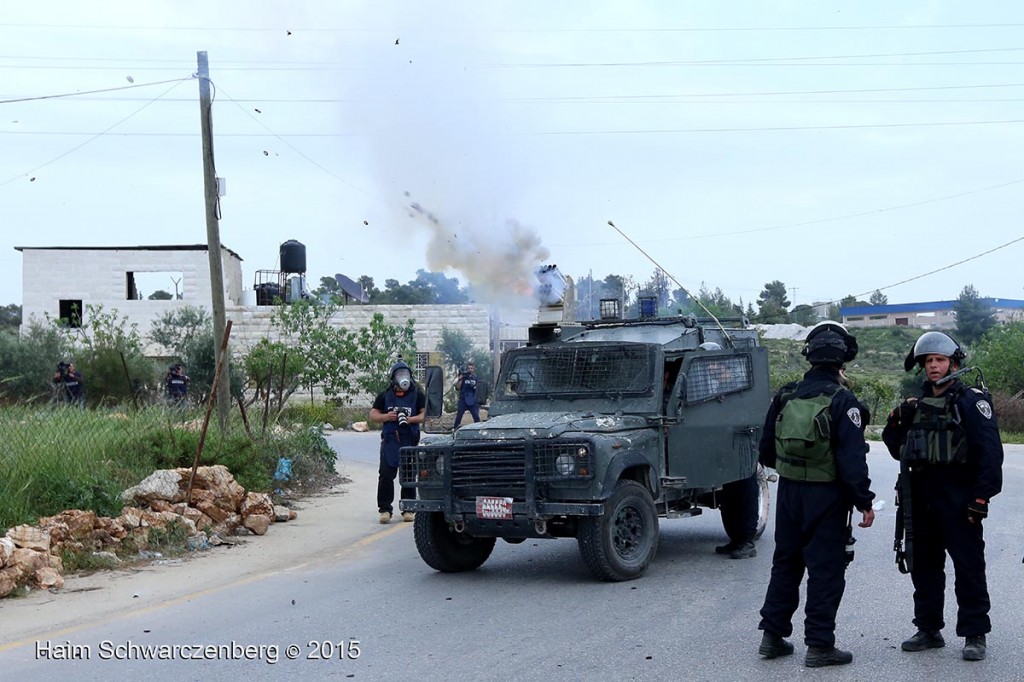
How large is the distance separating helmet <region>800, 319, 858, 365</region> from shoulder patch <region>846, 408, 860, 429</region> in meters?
0.30

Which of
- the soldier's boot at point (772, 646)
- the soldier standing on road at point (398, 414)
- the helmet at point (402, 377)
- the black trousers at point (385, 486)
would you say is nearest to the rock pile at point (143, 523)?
the black trousers at point (385, 486)

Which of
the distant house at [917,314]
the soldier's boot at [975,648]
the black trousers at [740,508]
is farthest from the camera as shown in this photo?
the distant house at [917,314]

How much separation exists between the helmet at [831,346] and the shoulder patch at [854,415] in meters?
0.30

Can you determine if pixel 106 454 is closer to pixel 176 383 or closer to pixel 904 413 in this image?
pixel 904 413

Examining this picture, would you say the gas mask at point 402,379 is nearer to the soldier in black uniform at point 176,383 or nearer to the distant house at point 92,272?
the soldier in black uniform at point 176,383

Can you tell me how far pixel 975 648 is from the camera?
6168 mm

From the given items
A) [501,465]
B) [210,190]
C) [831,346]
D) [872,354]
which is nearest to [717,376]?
[501,465]

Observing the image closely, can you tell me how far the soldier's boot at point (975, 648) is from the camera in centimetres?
615

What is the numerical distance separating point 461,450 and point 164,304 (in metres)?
35.3

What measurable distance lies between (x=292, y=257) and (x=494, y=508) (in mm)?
38008

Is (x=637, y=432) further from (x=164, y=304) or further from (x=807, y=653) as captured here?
(x=164, y=304)

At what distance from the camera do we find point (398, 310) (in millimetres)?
38375

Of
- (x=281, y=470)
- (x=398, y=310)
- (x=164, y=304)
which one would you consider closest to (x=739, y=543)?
(x=281, y=470)

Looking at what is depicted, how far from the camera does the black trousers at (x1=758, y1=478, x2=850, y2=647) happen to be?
614cm
